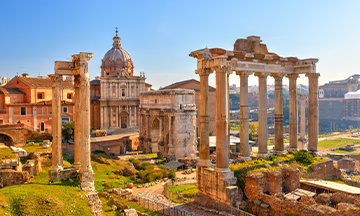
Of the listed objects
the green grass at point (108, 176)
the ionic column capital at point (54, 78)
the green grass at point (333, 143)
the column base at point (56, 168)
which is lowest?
the green grass at point (333, 143)

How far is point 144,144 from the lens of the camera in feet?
138

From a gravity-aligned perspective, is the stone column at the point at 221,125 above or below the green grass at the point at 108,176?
above

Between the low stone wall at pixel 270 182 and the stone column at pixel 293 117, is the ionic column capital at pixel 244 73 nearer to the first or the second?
the stone column at pixel 293 117

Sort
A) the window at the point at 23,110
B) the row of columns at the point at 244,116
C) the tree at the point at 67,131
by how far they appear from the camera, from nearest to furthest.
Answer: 1. the row of columns at the point at 244,116
2. the tree at the point at 67,131
3. the window at the point at 23,110

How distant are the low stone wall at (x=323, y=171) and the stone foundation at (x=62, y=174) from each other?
12403mm

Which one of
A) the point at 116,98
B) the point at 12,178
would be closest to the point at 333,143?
the point at 116,98

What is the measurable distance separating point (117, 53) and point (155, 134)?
2031cm

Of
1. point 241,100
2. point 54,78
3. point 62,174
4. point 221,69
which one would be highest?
point 221,69

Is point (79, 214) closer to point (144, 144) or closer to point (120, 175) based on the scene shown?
point (120, 175)

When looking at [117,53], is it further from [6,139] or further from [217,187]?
[217,187]

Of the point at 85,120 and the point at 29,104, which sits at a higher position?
the point at 29,104

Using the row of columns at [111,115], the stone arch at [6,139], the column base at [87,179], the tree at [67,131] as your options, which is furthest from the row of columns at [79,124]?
the row of columns at [111,115]

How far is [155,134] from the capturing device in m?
Result: 42.1

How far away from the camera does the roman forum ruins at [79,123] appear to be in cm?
1516
